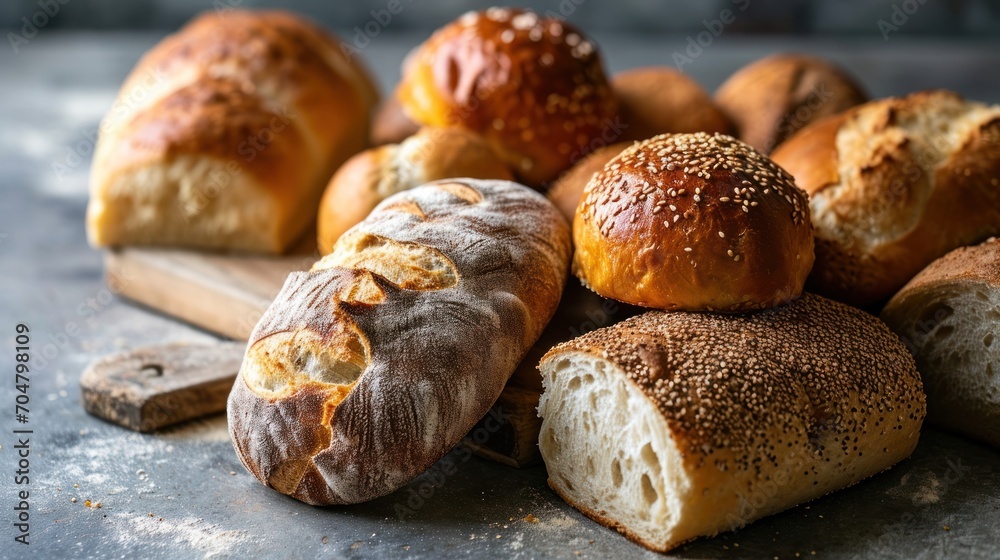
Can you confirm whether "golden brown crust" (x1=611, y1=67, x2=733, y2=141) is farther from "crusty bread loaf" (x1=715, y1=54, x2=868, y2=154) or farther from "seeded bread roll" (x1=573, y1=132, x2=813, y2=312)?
"seeded bread roll" (x1=573, y1=132, x2=813, y2=312)

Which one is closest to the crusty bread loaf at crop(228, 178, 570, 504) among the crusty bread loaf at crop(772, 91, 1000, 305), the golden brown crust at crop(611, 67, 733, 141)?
the crusty bread loaf at crop(772, 91, 1000, 305)

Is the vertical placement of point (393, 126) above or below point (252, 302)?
above

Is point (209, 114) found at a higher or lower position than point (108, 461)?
higher

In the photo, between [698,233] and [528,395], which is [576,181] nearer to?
[698,233]

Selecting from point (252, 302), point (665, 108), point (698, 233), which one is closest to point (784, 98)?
point (665, 108)

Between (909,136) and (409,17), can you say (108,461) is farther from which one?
(409,17)

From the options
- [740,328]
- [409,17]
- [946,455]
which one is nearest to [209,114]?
[740,328]
